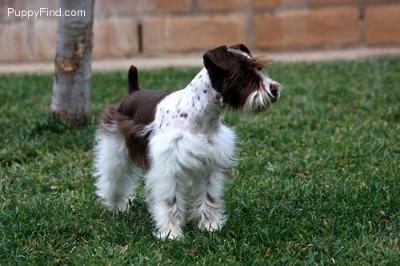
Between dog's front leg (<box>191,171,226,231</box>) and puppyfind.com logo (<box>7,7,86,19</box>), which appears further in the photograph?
puppyfind.com logo (<box>7,7,86,19</box>)

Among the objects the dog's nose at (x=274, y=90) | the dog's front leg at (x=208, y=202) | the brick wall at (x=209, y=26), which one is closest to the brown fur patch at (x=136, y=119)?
the dog's front leg at (x=208, y=202)

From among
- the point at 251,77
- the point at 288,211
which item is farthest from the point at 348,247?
the point at 251,77

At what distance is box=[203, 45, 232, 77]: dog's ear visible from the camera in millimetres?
3971

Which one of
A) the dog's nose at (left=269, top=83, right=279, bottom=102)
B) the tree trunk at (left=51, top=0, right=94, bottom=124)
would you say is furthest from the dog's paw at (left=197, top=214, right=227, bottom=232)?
the tree trunk at (left=51, top=0, right=94, bottom=124)

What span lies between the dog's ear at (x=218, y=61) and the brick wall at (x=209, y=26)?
7.04 meters

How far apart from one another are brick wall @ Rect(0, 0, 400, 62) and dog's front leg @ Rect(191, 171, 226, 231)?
685cm

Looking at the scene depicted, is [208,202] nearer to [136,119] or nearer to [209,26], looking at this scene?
[136,119]

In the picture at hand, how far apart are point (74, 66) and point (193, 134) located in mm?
3140

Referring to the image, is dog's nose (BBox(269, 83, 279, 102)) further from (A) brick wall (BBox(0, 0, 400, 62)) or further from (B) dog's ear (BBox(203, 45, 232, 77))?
(A) brick wall (BBox(0, 0, 400, 62))

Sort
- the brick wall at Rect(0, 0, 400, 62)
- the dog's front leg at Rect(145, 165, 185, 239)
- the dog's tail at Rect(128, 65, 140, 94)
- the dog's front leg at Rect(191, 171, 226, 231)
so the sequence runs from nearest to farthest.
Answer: the dog's front leg at Rect(145, 165, 185, 239)
the dog's front leg at Rect(191, 171, 226, 231)
the dog's tail at Rect(128, 65, 140, 94)
the brick wall at Rect(0, 0, 400, 62)

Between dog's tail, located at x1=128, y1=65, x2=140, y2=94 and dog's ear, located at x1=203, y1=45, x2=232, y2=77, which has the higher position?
dog's ear, located at x1=203, y1=45, x2=232, y2=77

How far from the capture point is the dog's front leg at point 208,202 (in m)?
4.33

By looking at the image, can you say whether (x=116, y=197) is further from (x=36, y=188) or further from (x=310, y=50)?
(x=310, y=50)

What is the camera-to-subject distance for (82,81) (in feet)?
23.0
